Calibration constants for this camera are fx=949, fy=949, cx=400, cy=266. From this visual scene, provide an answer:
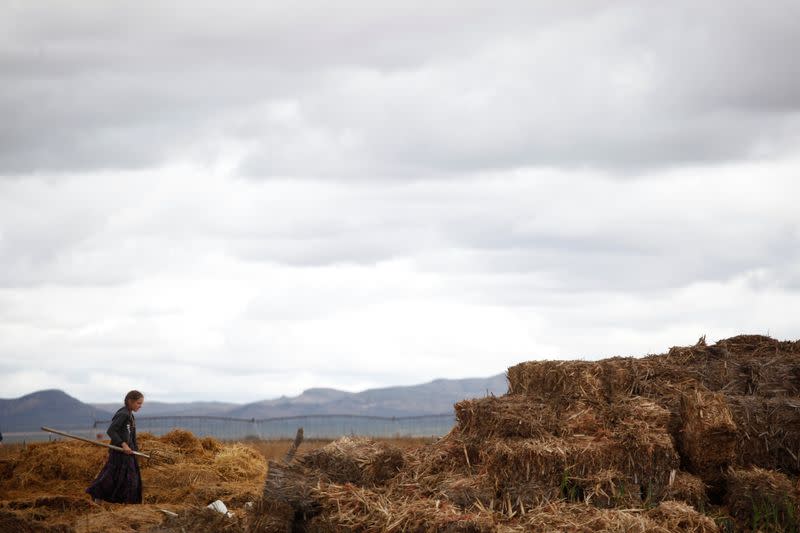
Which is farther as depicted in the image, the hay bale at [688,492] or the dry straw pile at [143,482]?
the dry straw pile at [143,482]

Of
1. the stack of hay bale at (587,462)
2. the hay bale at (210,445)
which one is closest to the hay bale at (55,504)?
the hay bale at (210,445)

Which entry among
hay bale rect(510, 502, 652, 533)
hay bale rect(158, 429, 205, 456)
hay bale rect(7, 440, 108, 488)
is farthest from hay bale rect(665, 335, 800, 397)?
hay bale rect(7, 440, 108, 488)

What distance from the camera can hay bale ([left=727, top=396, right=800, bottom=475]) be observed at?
13055 millimetres

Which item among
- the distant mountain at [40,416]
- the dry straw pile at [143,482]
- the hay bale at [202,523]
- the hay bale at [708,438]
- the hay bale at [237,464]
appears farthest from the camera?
the distant mountain at [40,416]

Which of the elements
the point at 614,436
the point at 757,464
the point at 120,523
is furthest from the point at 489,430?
the point at 120,523

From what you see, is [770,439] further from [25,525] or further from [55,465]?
[55,465]

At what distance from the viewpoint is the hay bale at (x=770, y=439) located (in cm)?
1305

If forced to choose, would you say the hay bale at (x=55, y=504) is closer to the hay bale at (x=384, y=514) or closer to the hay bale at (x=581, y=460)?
the hay bale at (x=384, y=514)

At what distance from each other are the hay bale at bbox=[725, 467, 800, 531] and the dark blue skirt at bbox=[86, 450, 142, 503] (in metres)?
10.8

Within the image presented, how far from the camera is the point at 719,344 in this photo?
1522cm

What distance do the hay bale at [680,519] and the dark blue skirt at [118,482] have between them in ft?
33.9

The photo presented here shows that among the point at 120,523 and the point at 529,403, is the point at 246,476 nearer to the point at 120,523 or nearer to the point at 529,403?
the point at 120,523

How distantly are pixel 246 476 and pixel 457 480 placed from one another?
356 inches

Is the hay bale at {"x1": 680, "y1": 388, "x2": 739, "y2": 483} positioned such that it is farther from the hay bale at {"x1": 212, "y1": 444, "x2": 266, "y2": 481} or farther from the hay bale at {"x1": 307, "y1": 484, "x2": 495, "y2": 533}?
the hay bale at {"x1": 212, "y1": 444, "x2": 266, "y2": 481}
